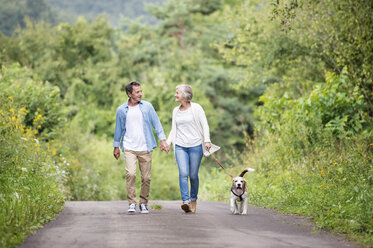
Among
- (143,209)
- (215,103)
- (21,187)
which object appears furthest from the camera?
(215,103)

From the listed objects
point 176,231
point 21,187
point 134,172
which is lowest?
point 176,231

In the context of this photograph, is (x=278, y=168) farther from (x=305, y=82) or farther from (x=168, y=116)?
(x=168, y=116)

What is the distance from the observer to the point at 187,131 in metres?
10.8

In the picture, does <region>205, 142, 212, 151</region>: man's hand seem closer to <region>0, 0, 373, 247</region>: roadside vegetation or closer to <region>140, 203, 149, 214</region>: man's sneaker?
<region>140, 203, 149, 214</region>: man's sneaker

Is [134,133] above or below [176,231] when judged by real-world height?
above

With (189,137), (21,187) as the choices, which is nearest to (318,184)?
(189,137)

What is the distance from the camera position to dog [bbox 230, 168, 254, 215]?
417 inches

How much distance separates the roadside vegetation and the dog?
2.83 feet

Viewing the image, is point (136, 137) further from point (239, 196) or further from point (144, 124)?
point (239, 196)

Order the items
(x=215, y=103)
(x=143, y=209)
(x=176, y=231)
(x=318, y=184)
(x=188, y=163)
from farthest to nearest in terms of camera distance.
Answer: (x=215, y=103)
(x=318, y=184)
(x=188, y=163)
(x=143, y=209)
(x=176, y=231)

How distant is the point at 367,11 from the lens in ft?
46.7

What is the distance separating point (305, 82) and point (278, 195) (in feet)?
40.0

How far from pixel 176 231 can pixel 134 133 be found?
2978mm

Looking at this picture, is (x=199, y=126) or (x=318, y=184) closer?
(x=199, y=126)
